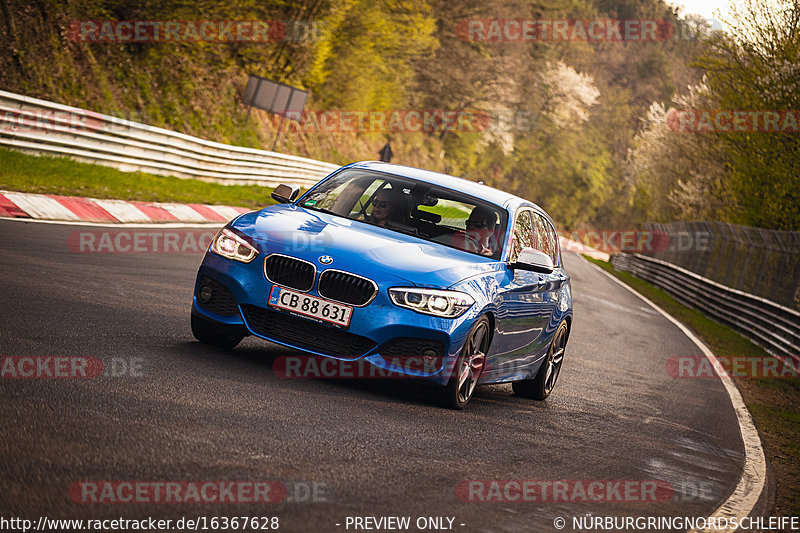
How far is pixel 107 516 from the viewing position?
3.80 m

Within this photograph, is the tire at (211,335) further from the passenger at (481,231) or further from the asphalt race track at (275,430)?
the passenger at (481,231)

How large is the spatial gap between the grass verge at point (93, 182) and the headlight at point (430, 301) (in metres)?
9.83

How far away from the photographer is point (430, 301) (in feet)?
22.5

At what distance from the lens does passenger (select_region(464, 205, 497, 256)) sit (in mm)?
8000

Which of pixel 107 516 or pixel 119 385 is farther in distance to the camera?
pixel 119 385

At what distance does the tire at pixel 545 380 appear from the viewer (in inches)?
363

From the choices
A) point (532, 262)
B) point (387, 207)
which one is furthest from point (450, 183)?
point (532, 262)

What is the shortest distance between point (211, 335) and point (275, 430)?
7.53 feet

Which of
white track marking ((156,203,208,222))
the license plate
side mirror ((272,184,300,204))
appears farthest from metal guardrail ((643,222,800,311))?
the license plate

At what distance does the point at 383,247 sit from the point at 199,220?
1273cm

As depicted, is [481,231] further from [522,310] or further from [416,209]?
[522,310]

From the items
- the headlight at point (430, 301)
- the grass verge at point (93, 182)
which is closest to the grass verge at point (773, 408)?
the headlight at point (430, 301)

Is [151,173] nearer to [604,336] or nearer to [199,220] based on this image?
[199,220]

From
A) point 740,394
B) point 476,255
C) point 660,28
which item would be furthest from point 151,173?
point 660,28
